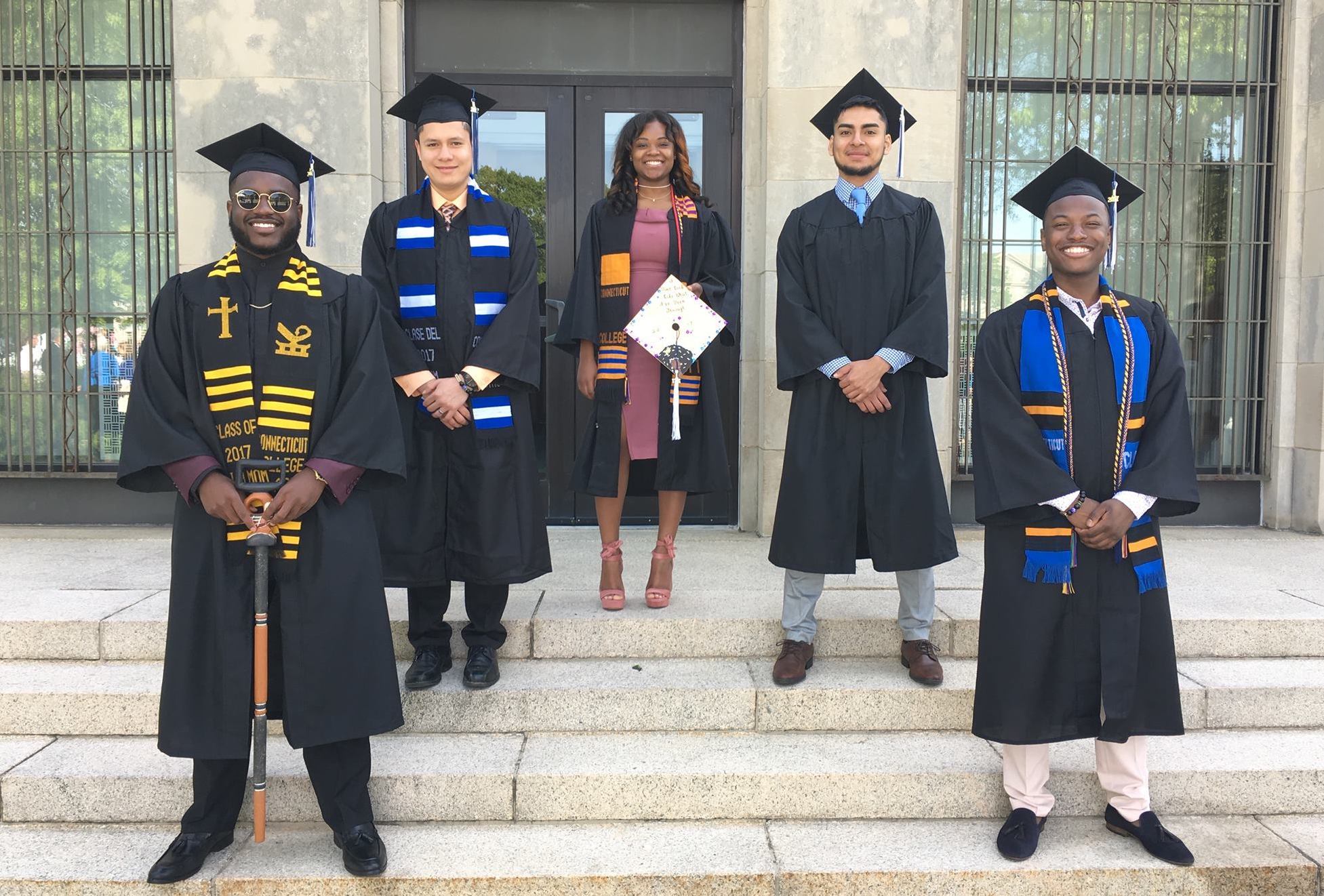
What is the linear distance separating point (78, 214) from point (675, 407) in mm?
4637

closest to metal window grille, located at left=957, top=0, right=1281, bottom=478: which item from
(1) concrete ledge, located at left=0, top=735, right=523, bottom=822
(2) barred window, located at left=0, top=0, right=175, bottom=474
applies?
(1) concrete ledge, located at left=0, top=735, right=523, bottom=822

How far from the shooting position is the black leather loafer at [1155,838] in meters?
3.21

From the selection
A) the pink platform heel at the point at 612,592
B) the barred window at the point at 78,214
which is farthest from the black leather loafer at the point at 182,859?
the barred window at the point at 78,214

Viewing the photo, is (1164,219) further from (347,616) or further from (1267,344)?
(347,616)

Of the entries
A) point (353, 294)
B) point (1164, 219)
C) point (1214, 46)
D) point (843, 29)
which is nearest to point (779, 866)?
point (353, 294)

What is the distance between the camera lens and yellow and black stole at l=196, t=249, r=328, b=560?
3.00m

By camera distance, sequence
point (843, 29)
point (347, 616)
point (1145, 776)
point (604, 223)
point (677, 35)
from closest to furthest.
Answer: point (347, 616) < point (1145, 776) < point (604, 223) < point (843, 29) < point (677, 35)

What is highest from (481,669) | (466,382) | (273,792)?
(466,382)

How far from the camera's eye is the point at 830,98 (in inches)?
239

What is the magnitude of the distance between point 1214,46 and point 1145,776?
5.50m

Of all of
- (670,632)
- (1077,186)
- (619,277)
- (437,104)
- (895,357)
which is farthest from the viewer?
(619,277)

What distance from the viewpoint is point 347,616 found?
10.1ft

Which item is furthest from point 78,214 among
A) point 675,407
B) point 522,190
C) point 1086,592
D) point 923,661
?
point 1086,592

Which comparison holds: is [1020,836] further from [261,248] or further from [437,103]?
[437,103]
